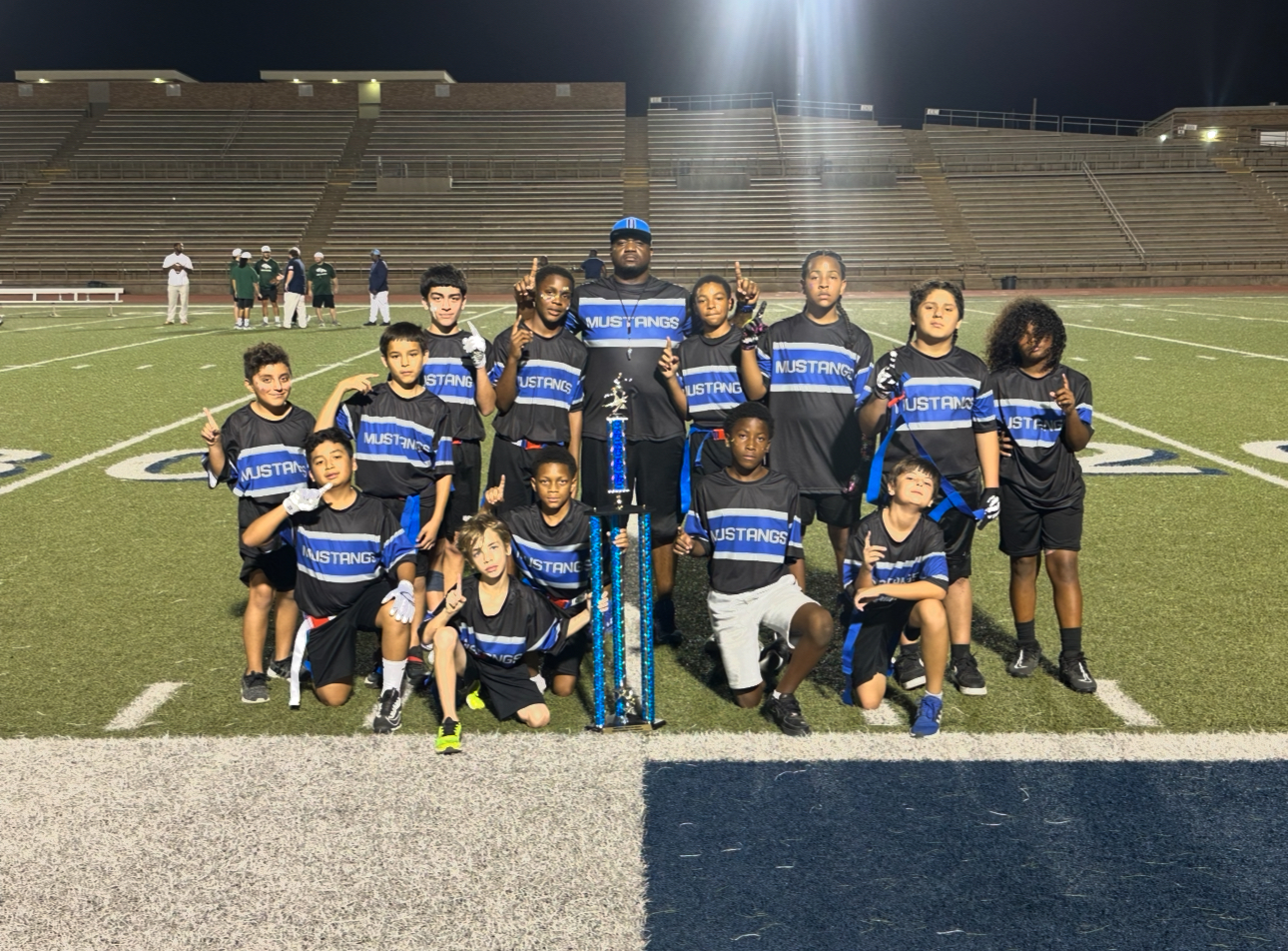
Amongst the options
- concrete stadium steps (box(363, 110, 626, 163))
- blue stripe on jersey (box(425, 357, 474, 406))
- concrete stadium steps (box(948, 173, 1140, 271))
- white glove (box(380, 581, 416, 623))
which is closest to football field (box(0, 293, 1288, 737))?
white glove (box(380, 581, 416, 623))

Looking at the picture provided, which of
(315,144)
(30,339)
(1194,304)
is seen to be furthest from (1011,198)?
(30,339)

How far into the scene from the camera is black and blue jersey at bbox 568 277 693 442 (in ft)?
16.8

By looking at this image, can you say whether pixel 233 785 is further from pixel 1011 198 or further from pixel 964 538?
pixel 1011 198

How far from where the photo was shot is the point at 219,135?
1923 inches

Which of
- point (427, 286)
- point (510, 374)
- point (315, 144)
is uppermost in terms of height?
point (315, 144)

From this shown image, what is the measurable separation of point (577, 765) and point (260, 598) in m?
1.63

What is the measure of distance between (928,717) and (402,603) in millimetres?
1962

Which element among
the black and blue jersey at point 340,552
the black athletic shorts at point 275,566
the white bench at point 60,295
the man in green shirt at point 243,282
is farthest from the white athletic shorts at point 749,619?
the white bench at point 60,295

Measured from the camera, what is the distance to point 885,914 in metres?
3.09

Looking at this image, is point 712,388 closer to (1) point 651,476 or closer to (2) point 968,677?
(1) point 651,476

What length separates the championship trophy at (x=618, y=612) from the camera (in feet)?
13.6

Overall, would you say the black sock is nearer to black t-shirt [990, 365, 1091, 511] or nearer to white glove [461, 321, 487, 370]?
black t-shirt [990, 365, 1091, 511]

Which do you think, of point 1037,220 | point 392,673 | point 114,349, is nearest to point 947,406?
A: point 392,673

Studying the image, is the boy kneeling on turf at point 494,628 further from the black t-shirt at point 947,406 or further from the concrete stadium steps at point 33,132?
the concrete stadium steps at point 33,132
